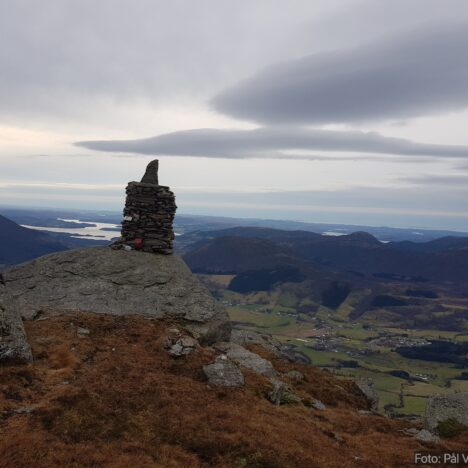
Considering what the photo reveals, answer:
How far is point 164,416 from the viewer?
21.4m

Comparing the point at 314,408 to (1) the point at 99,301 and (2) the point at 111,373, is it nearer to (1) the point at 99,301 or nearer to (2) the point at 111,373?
(2) the point at 111,373

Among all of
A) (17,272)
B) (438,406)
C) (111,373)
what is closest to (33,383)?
(111,373)

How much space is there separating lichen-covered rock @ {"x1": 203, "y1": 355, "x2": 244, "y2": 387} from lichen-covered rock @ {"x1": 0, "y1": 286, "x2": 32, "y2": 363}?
11.2 meters

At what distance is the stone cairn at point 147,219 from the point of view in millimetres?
44125

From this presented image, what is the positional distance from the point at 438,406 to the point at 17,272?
38.1 metres

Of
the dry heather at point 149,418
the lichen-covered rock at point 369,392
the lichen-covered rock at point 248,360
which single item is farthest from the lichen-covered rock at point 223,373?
the lichen-covered rock at point 369,392

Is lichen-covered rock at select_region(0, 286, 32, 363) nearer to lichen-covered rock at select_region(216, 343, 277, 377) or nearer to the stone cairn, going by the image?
lichen-covered rock at select_region(216, 343, 277, 377)

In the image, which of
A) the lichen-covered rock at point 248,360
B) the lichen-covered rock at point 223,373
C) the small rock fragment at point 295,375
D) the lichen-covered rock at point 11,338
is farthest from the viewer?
the small rock fragment at point 295,375

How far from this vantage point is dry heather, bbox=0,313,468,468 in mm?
17922

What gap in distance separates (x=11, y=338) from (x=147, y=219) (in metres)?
20.9

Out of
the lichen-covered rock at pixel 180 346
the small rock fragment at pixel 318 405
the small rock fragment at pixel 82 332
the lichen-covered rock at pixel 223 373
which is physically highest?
the small rock fragment at pixel 82 332

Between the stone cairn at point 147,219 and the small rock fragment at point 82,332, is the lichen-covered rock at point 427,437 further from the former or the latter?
the stone cairn at point 147,219

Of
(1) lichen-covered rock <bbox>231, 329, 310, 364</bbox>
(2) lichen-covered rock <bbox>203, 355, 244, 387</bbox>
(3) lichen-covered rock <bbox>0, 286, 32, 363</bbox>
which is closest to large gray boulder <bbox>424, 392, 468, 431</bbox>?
(2) lichen-covered rock <bbox>203, 355, 244, 387</bbox>

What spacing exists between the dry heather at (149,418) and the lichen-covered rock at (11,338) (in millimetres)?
996
